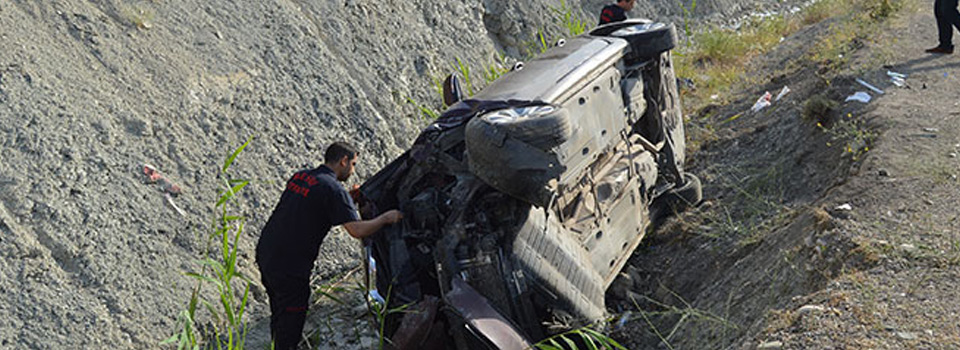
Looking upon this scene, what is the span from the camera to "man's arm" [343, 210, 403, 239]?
5.48 m

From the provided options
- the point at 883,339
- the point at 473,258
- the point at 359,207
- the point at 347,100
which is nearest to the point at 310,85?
the point at 347,100

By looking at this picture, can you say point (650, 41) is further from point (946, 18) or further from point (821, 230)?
point (946, 18)

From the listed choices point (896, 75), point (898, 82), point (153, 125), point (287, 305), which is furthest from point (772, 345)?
point (896, 75)

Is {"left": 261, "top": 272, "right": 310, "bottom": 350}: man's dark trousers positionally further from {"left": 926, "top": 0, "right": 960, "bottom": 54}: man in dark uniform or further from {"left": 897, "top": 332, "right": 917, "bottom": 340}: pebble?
{"left": 926, "top": 0, "right": 960, "bottom": 54}: man in dark uniform

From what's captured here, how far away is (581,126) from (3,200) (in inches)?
135

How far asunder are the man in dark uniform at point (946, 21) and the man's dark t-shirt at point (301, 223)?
737 cm

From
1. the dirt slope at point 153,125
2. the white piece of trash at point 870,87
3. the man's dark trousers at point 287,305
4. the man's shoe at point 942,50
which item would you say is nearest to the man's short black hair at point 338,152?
the man's dark trousers at point 287,305

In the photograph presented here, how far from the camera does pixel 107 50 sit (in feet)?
24.5

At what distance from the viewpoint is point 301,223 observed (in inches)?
221

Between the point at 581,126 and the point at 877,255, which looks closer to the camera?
the point at 877,255

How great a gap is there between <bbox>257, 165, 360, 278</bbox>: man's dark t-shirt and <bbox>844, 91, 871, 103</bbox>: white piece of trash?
529 centimetres

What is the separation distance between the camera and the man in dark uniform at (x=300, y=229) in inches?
217

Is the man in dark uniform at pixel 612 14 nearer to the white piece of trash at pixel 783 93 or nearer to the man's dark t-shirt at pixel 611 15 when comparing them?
the man's dark t-shirt at pixel 611 15

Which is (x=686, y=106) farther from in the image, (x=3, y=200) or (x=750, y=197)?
(x=3, y=200)
